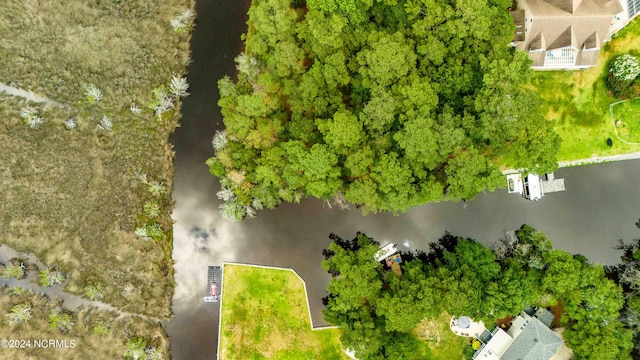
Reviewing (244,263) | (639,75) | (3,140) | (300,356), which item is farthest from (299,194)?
(639,75)

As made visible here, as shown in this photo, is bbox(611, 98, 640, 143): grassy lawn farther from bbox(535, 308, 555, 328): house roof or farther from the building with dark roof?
the building with dark roof

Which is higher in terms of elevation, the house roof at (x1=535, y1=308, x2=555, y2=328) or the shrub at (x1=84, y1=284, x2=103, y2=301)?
the shrub at (x1=84, y1=284, x2=103, y2=301)

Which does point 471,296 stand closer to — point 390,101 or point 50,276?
point 390,101

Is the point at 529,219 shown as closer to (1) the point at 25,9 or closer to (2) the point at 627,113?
(2) the point at 627,113

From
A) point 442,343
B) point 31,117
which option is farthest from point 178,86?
point 442,343

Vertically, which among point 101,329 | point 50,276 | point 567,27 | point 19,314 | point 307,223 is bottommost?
point 101,329

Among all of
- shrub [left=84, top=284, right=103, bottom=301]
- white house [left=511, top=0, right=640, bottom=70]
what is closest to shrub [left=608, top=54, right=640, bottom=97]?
white house [left=511, top=0, right=640, bottom=70]
